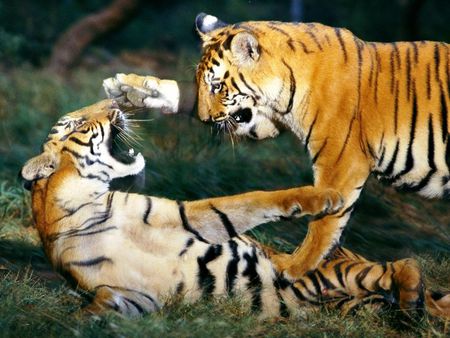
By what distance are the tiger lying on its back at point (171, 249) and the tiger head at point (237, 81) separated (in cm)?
48

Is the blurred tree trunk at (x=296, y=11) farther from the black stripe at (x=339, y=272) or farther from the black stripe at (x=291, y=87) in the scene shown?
the black stripe at (x=339, y=272)

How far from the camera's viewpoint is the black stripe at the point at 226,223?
4.08 meters

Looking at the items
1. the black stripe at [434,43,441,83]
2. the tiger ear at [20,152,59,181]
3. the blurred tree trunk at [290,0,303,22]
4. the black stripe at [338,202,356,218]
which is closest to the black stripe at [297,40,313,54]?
the black stripe at [434,43,441,83]

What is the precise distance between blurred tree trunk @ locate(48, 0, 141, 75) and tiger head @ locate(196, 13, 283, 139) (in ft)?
24.3

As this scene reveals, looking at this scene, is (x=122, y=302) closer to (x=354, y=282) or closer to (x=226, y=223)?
(x=226, y=223)

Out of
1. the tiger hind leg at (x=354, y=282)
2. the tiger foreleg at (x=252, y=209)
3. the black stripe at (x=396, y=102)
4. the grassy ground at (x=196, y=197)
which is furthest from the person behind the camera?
the black stripe at (x=396, y=102)

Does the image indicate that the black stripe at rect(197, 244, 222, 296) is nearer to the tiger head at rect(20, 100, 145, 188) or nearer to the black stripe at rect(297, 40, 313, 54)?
the tiger head at rect(20, 100, 145, 188)

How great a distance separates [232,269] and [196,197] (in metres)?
1.48

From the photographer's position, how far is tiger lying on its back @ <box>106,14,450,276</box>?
4.23 meters

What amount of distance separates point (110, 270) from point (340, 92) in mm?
1227

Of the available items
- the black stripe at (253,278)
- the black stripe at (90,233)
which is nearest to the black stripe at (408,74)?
the black stripe at (253,278)

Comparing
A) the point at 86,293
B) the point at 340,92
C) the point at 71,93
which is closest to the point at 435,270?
the point at 340,92

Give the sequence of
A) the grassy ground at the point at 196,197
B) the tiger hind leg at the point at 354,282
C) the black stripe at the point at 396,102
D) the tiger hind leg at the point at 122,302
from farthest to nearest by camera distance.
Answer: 1. the black stripe at the point at 396,102
2. the tiger hind leg at the point at 354,282
3. the tiger hind leg at the point at 122,302
4. the grassy ground at the point at 196,197

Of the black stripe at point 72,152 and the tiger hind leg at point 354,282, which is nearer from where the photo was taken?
the tiger hind leg at point 354,282
